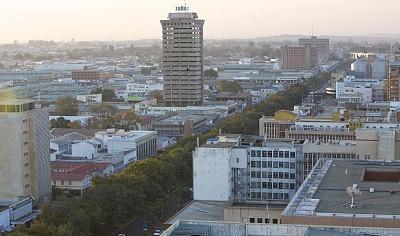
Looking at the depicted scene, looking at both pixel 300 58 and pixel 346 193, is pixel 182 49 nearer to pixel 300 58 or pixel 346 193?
pixel 346 193

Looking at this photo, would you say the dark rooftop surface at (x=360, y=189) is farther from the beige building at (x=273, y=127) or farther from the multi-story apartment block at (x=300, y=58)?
the multi-story apartment block at (x=300, y=58)

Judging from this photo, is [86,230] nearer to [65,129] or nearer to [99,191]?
[99,191]

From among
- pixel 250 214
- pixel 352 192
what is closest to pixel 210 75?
pixel 250 214

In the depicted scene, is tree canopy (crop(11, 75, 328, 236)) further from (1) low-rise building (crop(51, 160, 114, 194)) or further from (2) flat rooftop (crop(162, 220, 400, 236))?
(2) flat rooftop (crop(162, 220, 400, 236))

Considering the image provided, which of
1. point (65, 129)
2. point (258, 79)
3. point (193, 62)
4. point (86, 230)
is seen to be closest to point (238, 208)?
point (86, 230)

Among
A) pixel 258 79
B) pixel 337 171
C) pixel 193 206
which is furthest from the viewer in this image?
pixel 258 79

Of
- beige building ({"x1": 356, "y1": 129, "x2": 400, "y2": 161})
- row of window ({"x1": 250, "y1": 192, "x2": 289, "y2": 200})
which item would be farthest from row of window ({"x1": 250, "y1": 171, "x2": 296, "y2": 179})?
beige building ({"x1": 356, "y1": 129, "x2": 400, "y2": 161})
